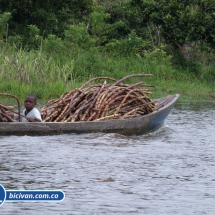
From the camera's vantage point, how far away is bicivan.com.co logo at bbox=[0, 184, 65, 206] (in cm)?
583

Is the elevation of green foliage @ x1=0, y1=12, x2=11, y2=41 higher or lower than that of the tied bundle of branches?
higher

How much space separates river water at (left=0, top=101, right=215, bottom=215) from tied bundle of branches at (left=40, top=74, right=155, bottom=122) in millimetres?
487

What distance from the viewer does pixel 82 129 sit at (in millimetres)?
9836

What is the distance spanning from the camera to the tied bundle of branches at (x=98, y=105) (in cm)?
1041

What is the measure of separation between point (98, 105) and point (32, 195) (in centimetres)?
458

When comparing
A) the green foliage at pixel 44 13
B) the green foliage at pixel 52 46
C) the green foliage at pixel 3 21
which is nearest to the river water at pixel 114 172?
the green foliage at pixel 52 46

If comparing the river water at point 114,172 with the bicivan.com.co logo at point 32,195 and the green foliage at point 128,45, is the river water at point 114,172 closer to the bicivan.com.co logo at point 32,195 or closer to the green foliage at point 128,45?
the bicivan.com.co logo at point 32,195

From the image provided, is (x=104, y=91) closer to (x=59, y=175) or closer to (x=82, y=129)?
(x=82, y=129)

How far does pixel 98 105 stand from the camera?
1039cm

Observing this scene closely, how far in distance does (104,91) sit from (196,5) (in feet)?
42.4

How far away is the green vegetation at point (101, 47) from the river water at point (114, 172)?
6.81 metres

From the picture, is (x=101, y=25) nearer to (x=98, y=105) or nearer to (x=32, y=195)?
(x=98, y=105)

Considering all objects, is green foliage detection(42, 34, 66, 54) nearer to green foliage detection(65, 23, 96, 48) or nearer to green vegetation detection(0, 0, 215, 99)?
green vegetation detection(0, 0, 215, 99)

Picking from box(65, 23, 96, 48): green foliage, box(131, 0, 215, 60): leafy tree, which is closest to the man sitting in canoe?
box(65, 23, 96, 48): green foliage
